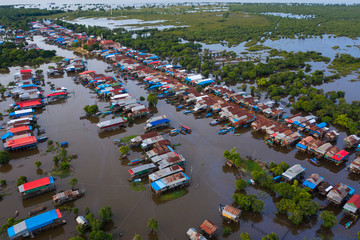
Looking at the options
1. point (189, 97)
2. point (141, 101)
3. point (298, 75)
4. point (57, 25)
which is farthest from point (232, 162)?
point (57, 25)

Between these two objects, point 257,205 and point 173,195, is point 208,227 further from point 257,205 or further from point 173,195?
point 173,195

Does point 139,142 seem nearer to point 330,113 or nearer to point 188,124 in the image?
point 188,124

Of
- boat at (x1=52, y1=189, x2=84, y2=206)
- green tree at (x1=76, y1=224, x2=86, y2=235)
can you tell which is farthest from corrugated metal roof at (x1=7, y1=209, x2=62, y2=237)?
green tree at (x1=76, y1=224, x2=86, y2=235)

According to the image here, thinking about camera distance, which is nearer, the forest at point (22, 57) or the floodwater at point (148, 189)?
the floodwater at point (148, 189)

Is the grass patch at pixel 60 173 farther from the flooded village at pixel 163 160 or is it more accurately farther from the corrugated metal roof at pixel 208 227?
the corrugated metal roof at pixel 208 227

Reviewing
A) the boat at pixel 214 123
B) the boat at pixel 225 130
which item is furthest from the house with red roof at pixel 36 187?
the boat at pixel 214 123

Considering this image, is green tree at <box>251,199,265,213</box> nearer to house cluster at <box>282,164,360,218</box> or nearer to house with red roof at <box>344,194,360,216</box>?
house cluster at <box>282,164,360,218</box>
